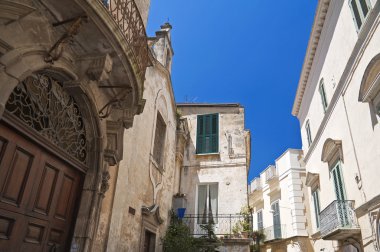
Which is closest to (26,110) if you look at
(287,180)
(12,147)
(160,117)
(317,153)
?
(12,147)

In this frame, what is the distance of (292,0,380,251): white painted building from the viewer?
301 inches

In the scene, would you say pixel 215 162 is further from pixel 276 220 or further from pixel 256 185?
pixel 256 185

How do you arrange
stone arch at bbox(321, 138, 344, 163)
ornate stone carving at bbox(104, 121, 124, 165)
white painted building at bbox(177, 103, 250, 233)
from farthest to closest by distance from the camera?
white painted building at bbox(177, 103, 250, 233), stone arch at bbox(321, 138, 344, 163), ornate stone carving at bbox(104, 121, 124, 165)

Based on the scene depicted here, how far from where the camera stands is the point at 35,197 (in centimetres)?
421

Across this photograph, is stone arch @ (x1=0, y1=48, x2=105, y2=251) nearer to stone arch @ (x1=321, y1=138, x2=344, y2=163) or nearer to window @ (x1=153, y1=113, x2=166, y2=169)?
window @ (x1=153, y1=113, x2=166, y2=169)

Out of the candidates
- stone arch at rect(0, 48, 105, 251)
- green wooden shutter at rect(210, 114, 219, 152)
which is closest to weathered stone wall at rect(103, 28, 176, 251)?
stone arch at rect(0, 48, 105, 251)

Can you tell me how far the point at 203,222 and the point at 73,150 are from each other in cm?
830

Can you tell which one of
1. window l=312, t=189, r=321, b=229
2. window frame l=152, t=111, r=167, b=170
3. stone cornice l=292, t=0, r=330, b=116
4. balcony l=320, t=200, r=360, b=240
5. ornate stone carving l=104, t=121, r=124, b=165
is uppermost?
stone cornice l=292, t=0, r=330, b=116

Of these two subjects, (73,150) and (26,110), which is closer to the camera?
(26,110)

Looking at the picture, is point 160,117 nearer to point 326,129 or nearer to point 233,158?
point 233,158

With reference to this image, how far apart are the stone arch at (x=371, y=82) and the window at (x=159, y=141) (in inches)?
249

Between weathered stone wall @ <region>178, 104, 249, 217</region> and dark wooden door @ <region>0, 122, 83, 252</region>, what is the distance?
8595 mm

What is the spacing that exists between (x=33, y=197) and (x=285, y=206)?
56.1ft

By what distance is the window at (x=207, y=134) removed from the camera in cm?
1426
